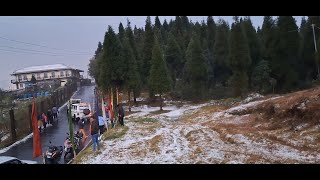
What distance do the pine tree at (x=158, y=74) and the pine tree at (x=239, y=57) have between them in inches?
82.3

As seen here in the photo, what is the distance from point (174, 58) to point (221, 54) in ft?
6.07

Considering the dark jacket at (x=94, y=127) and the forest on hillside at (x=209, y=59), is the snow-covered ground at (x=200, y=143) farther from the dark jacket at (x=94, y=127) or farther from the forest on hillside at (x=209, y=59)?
the forest on hillside at (x=209, y=59)

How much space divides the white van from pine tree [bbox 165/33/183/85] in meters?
3.34

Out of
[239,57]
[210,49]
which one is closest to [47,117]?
[239,57]

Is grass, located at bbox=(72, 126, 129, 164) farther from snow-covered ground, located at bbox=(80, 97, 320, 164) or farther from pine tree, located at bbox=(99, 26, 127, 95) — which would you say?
pine tree, located at bbox=(99, 26, 127, 95)

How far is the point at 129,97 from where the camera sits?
6.49 m

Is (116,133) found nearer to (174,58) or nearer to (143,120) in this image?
(143,120)

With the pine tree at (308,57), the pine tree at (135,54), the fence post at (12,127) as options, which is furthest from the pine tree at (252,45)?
the fence post at (12,127)

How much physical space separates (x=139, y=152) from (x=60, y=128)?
1.93 m

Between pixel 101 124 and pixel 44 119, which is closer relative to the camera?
pixel 101 124

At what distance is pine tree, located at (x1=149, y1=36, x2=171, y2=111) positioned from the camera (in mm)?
8078

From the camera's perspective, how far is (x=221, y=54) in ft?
37.1

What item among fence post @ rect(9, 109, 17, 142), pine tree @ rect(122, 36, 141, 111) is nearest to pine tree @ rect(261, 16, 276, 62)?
pine tree @ rect(122, 36, 141, 111)

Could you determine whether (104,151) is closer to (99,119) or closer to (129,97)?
(99,119)
